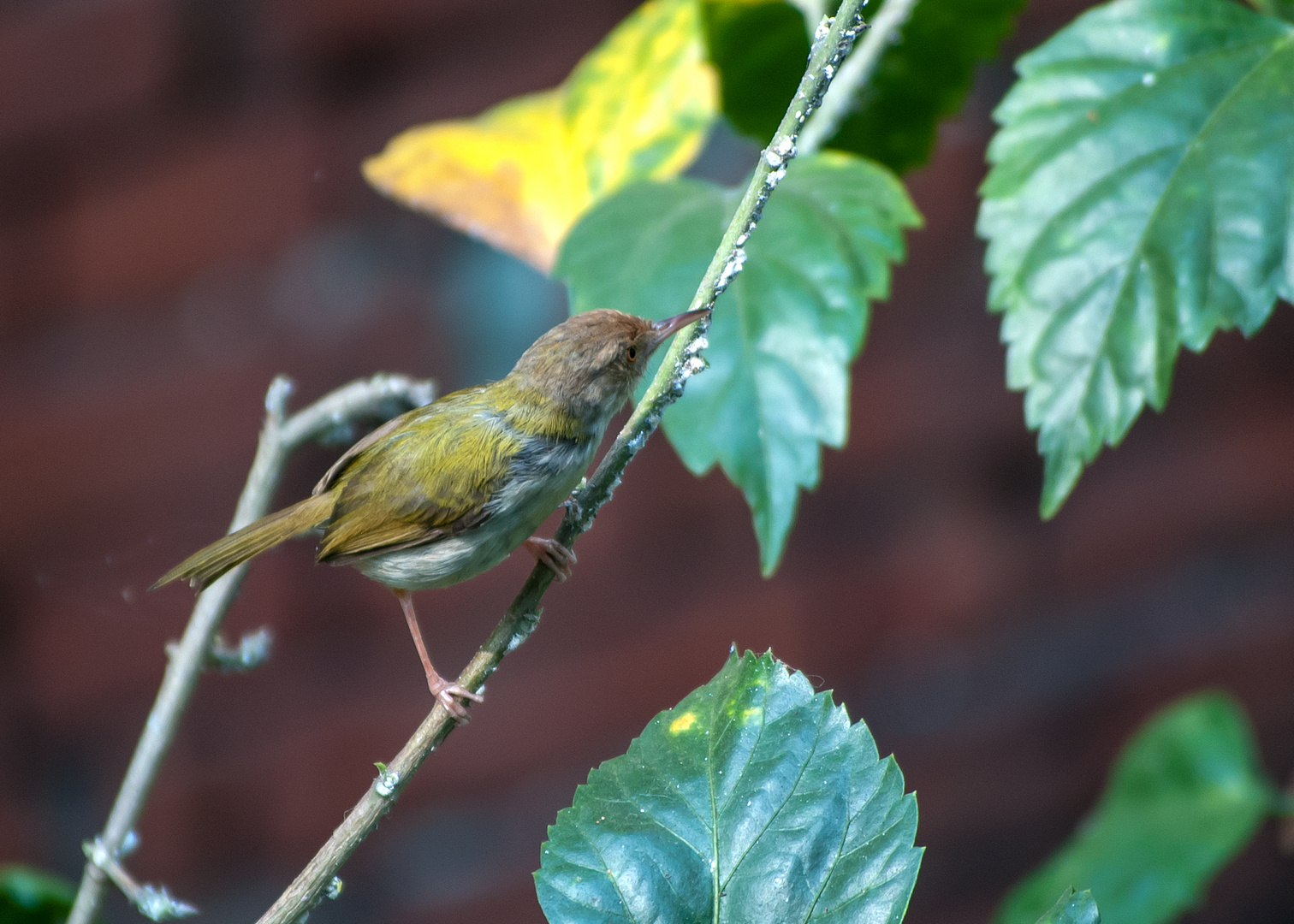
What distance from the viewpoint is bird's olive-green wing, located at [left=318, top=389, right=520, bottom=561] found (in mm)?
1149

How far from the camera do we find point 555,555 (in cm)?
94

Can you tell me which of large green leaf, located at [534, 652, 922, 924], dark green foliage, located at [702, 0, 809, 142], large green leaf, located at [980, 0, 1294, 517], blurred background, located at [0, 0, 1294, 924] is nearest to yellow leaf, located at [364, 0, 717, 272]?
dark green foliage, located at [702, 0, 809, 142]

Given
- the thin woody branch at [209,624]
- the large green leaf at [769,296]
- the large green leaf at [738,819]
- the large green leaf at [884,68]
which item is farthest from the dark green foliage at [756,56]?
the large green leaf at [738,819]

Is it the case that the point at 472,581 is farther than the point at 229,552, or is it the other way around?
the point at 472,581

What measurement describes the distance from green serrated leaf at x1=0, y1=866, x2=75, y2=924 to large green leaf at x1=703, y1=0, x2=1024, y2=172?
0.95 meters

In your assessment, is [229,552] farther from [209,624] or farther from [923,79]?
[923,79]

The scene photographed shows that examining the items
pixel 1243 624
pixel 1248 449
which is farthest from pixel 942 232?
pixel 1243 624

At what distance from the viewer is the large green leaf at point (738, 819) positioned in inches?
21.6

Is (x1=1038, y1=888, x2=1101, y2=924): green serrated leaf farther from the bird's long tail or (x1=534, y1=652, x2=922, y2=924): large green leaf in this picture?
the bird's long tail

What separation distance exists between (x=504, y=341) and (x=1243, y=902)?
2.09m

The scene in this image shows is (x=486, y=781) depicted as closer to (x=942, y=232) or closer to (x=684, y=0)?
(x=942, y=232)

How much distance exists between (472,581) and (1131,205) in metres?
1.65

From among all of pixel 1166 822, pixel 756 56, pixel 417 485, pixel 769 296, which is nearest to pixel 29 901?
pixel 417 485

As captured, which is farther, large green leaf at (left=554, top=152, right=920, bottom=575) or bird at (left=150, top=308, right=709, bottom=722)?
bird at (left=150, top=308, right=709, bottom=722)
